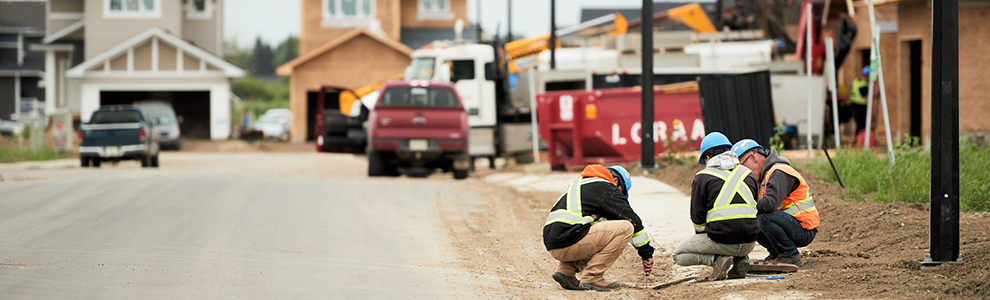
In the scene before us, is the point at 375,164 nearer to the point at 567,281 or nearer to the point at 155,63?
the point at 567,281

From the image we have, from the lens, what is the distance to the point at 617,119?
17.3m

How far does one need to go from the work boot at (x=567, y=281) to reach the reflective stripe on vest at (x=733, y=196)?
118 cm

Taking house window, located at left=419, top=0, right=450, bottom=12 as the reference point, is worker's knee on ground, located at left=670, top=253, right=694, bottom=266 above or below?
below

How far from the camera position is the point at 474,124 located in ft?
70.9

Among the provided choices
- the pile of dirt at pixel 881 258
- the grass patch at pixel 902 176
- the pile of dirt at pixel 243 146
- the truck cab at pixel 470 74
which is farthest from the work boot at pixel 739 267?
the pile of dirt at pixel 243 146

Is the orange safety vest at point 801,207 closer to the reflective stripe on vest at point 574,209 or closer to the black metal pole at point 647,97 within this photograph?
the reflective stripe on vest at point 574,209

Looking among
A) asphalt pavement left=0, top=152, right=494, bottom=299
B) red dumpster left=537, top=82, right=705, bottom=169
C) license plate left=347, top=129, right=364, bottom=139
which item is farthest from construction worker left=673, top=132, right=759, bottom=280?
license plate left=347, top=129, right=364, bottom=139

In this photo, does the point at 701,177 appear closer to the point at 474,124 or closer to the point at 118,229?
the point at 118,229

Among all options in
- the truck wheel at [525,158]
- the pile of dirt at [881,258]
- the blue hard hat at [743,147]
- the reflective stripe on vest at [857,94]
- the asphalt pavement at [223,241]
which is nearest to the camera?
the pile of dirt at [881,258]

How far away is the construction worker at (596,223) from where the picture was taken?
7145 millimetres

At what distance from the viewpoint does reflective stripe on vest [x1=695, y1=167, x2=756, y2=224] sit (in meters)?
7.16

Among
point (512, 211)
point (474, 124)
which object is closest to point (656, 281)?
point (512, 211)

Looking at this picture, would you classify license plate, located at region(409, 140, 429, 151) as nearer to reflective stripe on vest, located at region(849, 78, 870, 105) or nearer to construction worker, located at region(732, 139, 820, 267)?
reflective stripe on vest, located at region(849, 78, 870, 105)

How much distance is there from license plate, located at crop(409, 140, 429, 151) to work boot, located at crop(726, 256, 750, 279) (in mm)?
11115
